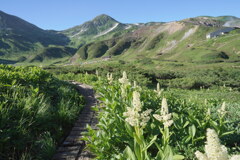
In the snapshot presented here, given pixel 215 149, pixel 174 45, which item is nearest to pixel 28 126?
pixel 215 149

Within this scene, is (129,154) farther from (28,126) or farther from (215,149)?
(28,126)

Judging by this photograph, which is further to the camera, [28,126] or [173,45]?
[173,45]

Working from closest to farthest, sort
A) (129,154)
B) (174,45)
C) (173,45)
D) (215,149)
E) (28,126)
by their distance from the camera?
(215,149) → (129,154) → (28,126) → (174,45) → (173,45)

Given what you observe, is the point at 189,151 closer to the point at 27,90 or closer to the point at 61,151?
the point at 61,151

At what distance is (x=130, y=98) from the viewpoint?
579cm

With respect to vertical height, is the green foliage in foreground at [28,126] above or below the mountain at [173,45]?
below

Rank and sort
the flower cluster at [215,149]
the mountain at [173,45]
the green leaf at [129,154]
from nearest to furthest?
the flower cluster at [215,149] → the green leaf at [129,154] → the mountain at [173,45]

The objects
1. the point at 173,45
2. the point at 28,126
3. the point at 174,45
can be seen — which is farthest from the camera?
the point at 173,45

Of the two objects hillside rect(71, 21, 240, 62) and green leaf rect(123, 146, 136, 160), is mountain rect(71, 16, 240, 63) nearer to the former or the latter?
hillside rect(71, 21, 240, 62)

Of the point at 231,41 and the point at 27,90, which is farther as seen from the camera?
the point at 231,41

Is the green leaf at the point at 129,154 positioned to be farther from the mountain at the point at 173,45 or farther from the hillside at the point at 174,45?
the hillside at the point at 174,45

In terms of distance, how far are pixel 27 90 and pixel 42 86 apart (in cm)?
151

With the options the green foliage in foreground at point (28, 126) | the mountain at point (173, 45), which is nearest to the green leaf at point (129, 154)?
the green foliage in foreground at point (28, 126)

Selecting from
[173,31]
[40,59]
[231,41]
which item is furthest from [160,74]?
[40,59]
